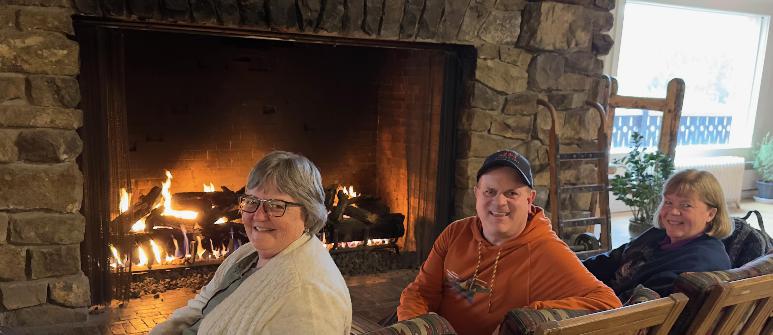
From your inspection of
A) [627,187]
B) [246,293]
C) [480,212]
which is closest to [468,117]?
[627,187]

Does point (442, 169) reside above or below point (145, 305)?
above

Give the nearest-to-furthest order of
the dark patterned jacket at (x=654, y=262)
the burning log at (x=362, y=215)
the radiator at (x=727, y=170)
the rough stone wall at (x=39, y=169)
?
the dark patterned jacket at (x=654, y=262) → the rough stone wall at (x=39, y=169) → the burning log at (x=362, y=215) → the radiator at (x=727, y=170)

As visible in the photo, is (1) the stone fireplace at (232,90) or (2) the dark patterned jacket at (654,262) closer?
(2) the dark patterned jacket at (654,262)

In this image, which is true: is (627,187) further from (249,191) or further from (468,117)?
(249,191)

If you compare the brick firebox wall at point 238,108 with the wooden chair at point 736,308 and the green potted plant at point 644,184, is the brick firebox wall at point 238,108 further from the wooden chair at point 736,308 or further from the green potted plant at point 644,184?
the wooden chair at point 736,308

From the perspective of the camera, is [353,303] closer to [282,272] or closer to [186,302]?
[186,302]

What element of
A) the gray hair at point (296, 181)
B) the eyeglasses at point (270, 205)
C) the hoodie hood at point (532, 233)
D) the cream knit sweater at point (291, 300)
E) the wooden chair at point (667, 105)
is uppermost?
the wooden chair at point (667, 105)

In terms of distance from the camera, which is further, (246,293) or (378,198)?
(378,198)

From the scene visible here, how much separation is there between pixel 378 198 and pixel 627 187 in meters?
1.66

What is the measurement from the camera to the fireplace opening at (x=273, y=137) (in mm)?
3508

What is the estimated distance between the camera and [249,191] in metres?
1.69

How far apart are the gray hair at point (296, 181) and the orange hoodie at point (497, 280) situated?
0.53m

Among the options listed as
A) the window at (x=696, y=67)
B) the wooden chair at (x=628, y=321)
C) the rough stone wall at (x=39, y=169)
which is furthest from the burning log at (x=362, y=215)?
the window at (x=696, y=67)

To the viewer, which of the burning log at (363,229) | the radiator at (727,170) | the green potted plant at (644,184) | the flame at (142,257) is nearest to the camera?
the flame at (142,257)
